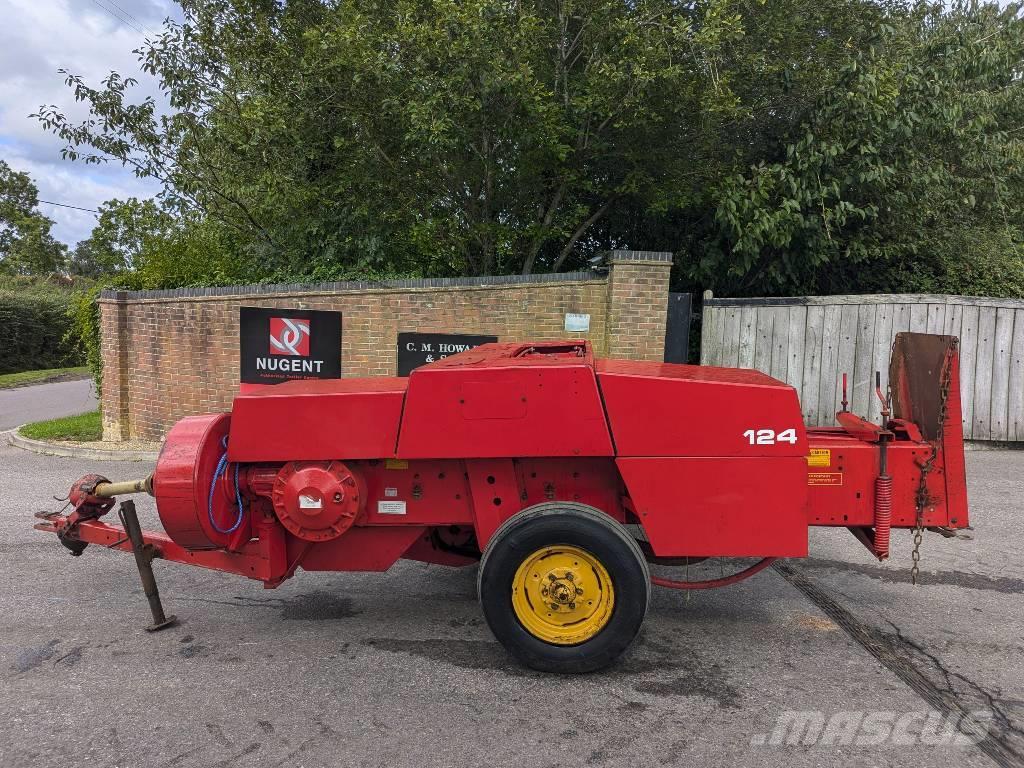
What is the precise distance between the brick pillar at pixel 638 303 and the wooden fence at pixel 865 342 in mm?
1605

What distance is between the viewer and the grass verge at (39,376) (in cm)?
2011

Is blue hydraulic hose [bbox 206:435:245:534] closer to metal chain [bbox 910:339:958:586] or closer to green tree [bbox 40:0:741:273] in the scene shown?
metal chain [bbox 910:339:958:586]

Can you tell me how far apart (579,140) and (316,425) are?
641cm

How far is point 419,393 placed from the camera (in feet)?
11.5

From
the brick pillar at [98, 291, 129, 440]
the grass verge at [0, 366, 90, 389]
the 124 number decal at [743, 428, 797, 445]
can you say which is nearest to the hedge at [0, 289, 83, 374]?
the grass verge at [0, 366, 90, 389]

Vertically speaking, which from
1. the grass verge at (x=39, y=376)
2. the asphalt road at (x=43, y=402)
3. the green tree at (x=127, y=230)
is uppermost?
the green tree at (x=127, y=230)

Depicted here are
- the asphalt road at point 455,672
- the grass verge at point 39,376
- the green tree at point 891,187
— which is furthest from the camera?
the grass verge at point 39,376

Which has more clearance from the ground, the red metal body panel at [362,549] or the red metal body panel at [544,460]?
the red metal body panel at [544,460]

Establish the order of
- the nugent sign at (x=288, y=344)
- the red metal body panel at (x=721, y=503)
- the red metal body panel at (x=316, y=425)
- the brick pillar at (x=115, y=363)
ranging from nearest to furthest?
the red metal body panel at (x=721, y=503) → the red metal body panel at (x=316, y=425) → the nugent sign at (x=288, y=344) → the brick pillar at (x=115, y=363)

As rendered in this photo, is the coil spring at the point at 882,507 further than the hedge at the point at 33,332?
No

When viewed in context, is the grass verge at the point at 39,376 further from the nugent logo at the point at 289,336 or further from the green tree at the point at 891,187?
the green tree at the point at 891,187

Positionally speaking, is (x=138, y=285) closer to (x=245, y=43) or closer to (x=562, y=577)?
(x=245, y=43)

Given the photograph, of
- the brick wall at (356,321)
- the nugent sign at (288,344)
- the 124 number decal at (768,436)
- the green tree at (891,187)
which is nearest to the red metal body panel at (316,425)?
the 124 number decal at (768,436)

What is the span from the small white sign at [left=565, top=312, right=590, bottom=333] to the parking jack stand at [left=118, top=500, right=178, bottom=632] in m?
5.19
